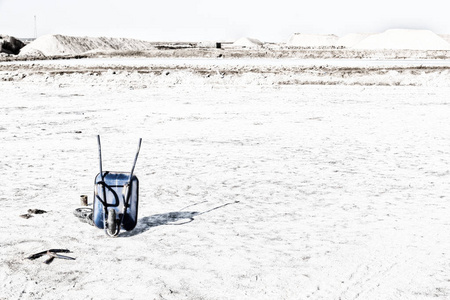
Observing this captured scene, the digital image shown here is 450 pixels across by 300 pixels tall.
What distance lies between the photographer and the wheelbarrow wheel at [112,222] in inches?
201

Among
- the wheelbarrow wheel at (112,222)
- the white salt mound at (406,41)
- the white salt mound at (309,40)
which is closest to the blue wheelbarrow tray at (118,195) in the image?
the wheelbarrow wheel at (112,222)

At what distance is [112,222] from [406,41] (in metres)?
80.0

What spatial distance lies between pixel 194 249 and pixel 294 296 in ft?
4.07

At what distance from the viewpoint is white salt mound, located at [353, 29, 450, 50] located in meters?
75.6

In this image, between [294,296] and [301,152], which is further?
[301,152]

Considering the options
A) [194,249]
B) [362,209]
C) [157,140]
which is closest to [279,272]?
[194,249]

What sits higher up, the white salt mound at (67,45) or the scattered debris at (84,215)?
the white salt mound at (67,45)

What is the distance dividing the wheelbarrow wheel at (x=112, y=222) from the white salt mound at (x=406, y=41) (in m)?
75.5

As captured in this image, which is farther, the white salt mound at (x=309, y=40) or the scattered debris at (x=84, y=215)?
the white salt mound at (x=309, y=40)

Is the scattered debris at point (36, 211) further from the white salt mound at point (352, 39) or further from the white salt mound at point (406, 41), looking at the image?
the white salt mound at point (352, 39)

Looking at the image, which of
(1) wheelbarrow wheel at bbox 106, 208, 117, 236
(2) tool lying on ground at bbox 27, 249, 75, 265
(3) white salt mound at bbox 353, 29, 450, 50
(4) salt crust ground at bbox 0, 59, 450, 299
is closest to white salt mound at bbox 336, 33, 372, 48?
(3) white salt mound at bbox 353, 29, 450, 50

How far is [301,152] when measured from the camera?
9.70 meters

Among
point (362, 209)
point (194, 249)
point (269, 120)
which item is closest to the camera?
point (194, 249)

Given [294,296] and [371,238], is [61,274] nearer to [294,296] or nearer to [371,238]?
[294,296]
